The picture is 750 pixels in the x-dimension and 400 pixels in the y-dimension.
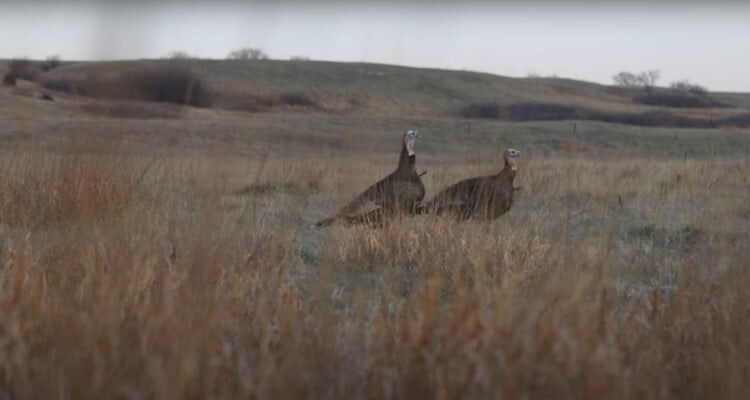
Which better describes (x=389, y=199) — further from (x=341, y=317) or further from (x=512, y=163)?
(x=341, y=317)

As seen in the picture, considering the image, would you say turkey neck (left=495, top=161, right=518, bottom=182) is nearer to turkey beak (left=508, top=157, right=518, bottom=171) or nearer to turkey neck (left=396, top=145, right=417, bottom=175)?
turkey beak (left=508, top=157, right=518, bottom=171)

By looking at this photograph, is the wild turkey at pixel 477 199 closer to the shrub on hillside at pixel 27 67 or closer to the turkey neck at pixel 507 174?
the turkey neck at pixel 507 174

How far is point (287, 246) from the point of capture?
484 cm

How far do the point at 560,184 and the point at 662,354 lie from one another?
25.1 feet

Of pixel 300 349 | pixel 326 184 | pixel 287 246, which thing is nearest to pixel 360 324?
pixel 300 349

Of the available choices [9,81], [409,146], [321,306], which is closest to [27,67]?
[409,146]

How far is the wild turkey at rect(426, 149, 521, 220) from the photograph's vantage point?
5934 mm

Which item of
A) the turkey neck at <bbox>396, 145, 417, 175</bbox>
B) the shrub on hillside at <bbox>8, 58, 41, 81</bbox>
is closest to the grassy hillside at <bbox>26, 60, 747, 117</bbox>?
the shrub on hillside at <bbox>8, 58, 41, 81</bbox>

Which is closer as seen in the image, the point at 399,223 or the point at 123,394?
the point at 123,394

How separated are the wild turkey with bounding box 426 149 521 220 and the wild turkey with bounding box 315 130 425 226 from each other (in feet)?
0.52

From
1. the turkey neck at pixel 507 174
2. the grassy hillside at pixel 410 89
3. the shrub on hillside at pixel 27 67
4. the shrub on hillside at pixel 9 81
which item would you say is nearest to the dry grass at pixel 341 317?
the turkey neck at pixel 507 174

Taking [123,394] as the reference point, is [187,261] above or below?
above

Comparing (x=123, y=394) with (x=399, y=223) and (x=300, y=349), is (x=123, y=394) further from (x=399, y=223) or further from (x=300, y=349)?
(x=399, y=223)

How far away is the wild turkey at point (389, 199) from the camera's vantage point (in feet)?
19.7
